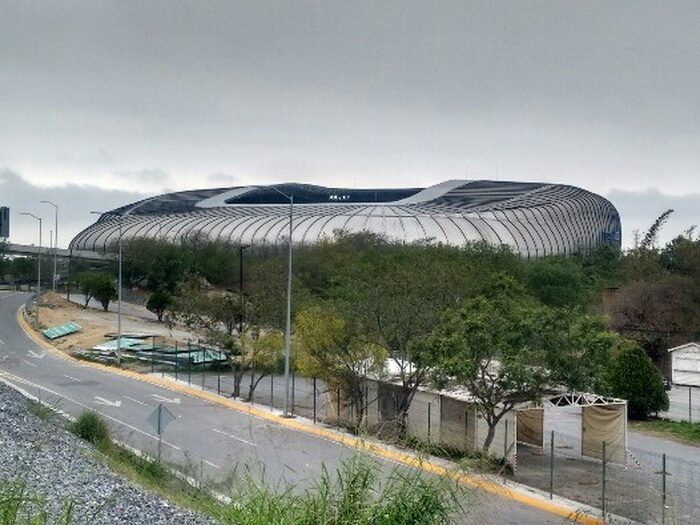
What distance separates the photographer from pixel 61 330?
55.5 meters

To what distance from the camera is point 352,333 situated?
2850cm

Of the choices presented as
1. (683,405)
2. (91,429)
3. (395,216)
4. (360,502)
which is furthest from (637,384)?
(395,216)

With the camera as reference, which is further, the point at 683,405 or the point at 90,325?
the point at 90,325

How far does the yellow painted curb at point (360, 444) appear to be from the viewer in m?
9.83

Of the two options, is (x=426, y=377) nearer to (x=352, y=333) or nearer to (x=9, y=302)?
(x=352, y=333)

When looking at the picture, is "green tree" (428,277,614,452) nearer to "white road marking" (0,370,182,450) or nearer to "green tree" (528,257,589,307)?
"white road marking" (0,370,182,450)

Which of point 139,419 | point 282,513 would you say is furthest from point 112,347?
point 282,513

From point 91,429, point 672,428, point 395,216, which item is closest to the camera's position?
point 91,429

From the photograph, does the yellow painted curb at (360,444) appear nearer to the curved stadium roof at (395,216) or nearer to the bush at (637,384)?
the bush at (637,384)

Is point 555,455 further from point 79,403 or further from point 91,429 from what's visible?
point 79,403

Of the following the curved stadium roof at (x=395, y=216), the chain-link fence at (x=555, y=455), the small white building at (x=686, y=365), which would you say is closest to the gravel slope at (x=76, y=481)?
the chain-link fence at (x=555, y=455)

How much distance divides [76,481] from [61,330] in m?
44.0

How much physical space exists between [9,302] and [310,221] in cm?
3085

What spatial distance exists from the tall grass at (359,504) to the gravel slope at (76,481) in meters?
1.45
